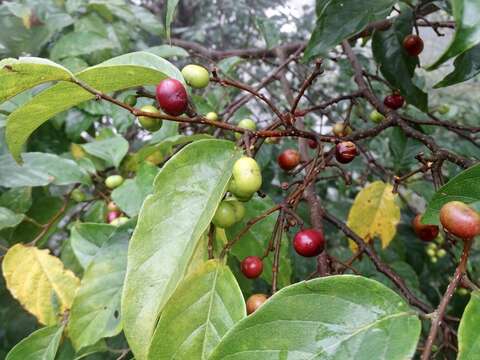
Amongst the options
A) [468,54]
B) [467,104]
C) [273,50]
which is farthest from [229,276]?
[467,104]

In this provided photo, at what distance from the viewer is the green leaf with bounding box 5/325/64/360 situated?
784 mm

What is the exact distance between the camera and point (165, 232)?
21.9 inches

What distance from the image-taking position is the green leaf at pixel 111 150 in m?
1.28

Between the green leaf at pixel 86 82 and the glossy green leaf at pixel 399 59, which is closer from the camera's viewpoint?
the green leaf at pixel 86 82

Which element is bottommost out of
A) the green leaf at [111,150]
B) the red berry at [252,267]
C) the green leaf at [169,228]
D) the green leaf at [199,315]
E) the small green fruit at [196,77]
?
the green leaf at [111,150]

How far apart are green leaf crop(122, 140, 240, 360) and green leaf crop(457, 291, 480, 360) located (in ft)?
0.93

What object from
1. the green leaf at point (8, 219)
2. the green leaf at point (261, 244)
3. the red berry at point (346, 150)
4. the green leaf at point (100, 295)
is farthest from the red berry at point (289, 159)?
the green leaf at point (8, 219)

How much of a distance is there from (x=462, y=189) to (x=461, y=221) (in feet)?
0.45

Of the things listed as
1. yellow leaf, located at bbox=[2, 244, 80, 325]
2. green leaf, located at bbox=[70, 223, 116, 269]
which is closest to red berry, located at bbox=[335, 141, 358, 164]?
green leaf, located at bbox=[70, 223, 116, 269]

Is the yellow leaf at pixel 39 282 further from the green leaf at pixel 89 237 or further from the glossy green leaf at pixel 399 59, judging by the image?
the glossy green leaf at pixel 399 59

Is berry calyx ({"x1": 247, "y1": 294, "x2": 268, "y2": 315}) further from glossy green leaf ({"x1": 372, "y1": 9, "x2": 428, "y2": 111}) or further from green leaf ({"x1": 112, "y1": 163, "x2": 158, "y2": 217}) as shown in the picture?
glossy green leaf ({"x1": 372, "y1": 9, "x2": 428, "y2": 111})

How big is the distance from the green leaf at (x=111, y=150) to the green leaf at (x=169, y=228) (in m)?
0.71

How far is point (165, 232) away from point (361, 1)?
57 cm

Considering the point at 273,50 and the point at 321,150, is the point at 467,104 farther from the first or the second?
the point at 321,150
